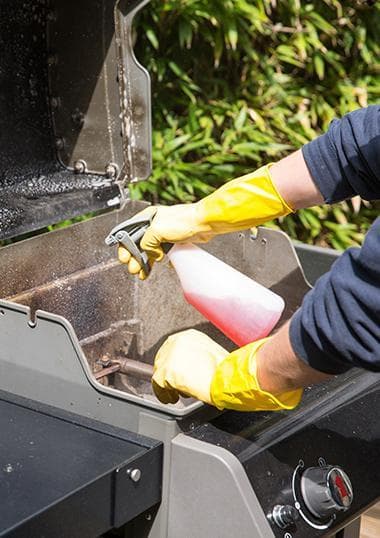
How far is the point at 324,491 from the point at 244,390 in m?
0.24

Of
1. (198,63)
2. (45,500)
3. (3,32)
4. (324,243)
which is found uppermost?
(3,32)

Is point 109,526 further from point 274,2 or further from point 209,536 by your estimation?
point 274,2

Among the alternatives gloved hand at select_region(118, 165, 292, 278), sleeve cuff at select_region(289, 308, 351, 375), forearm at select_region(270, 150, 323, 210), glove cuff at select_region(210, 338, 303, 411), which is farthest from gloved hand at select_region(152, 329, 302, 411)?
forearm at select_region(270, 150, 323, 210)

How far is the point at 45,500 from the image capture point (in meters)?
Answer: 1.48

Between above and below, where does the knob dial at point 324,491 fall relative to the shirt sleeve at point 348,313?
Answer: below

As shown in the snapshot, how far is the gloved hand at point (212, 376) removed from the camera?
1629 mm

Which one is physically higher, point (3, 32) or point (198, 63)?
point (3, 32)

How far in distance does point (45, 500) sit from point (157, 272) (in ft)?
3.16

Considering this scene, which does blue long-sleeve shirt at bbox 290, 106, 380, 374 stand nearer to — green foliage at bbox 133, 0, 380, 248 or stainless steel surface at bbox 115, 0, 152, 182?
stainless steel surface at bbox 115, 0, 152, 182

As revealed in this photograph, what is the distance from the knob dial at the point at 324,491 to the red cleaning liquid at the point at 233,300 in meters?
0.32

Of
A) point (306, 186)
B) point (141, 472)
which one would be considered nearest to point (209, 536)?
point (141, 472)

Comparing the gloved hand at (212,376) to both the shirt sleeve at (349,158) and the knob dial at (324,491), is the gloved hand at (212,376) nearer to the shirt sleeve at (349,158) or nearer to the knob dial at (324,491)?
the knob dial at (324,491)

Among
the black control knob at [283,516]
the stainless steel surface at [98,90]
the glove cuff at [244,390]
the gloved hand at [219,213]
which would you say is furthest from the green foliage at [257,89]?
the black control knob at [283,516]

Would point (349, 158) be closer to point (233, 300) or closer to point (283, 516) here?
point (233, 300)
